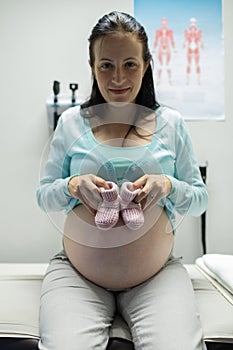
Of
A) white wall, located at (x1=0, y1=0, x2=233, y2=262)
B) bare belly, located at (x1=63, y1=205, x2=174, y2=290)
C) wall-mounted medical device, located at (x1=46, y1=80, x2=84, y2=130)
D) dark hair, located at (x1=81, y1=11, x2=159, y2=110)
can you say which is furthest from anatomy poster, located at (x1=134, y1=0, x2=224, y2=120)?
bare belly, located at (x1=63, y1=205, x2=174, y2=290)

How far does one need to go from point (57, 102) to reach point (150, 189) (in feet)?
3.01

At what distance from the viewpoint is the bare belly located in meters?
1.13

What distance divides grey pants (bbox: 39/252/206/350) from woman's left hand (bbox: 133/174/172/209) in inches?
7.8

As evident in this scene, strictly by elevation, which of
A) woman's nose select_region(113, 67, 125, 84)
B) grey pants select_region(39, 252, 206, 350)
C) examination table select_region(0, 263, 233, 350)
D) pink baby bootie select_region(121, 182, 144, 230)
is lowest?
examination table select_region(0, 263, 233, 350)

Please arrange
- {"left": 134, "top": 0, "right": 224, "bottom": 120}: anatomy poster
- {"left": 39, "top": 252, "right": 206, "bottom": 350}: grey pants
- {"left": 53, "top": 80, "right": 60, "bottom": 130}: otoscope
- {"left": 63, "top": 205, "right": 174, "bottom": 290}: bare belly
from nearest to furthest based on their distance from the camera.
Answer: {"left": 39, "top": 252, "right": 206, "bottom": 350}: grey pants, {"left": 63, "top": 205, "right": 174, "bottom": 290}: bare belly, {"left": 53, "top": 80, "right": 60, "bottom": 130}: otoscope, {"left": 134, "top": 0, "right": 224, "bottom": 120}: anatomy poster

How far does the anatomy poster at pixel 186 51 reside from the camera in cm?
198

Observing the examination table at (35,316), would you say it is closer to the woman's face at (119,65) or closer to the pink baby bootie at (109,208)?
the pink baby bootie at (109,208)

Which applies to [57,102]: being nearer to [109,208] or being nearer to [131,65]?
[131,65]

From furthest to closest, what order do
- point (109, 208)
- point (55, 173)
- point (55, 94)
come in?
point (55, 94)
point (55, 173)
point (109, 208)

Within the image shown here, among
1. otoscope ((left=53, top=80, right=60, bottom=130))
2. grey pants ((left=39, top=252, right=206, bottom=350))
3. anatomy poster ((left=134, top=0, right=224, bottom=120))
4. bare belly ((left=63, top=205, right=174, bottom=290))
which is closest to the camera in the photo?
grey pants ((left=39, top=252, right=206, bottom=350))

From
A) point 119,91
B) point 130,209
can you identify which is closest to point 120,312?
point 130,209

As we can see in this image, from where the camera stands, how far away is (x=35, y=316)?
118 cm

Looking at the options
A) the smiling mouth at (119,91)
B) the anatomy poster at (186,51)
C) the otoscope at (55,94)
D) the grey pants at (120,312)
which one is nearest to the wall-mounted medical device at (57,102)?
the otoscope at (55,94)

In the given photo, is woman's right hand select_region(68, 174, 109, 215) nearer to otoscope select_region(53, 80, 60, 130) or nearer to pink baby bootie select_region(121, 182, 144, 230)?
pink baby bootie select_region(121, 182, 144, 230)
